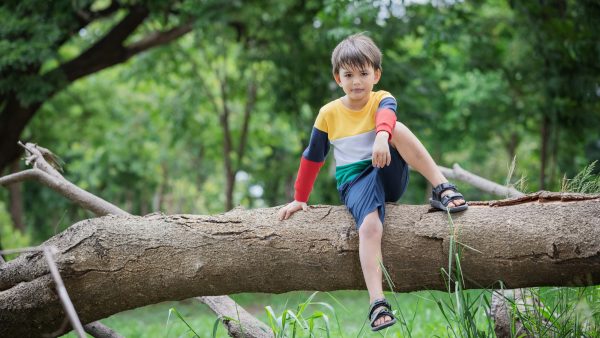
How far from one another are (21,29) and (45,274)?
5.90 m

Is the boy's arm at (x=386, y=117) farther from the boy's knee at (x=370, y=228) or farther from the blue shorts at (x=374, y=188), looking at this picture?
the boy's knee at (x=370, y=228)

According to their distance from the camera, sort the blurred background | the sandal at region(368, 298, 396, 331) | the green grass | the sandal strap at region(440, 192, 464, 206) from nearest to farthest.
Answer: the sandal at region(368, 298, 396, 331)
the sandal strap at region(440, 192, 464, 206)
the green grass
the blurred background

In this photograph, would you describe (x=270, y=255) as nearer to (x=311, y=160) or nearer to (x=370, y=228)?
(x=370, y=228)

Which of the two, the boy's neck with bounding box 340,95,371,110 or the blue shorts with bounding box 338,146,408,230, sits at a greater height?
the boy's neck with bounding box 340,95,371,110

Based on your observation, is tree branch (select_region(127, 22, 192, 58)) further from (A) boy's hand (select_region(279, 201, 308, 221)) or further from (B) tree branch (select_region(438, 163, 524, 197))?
(A) boy's hand (select_region(279, 201, 308, 221))

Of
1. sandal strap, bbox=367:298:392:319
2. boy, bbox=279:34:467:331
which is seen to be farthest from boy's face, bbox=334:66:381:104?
sandal strap, bbox=367:298:392:319

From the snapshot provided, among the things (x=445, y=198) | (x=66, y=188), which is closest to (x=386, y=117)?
(x=445, y=198)

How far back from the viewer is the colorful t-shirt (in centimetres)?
348

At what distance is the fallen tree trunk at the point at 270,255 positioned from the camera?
119 inches

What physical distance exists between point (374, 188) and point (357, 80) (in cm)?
54

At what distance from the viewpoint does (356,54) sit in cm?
335

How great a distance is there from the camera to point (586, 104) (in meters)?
11.2

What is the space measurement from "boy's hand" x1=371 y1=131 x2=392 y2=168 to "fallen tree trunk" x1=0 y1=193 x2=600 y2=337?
0.28 m

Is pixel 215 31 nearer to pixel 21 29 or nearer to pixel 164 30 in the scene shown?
pixel 164 30
